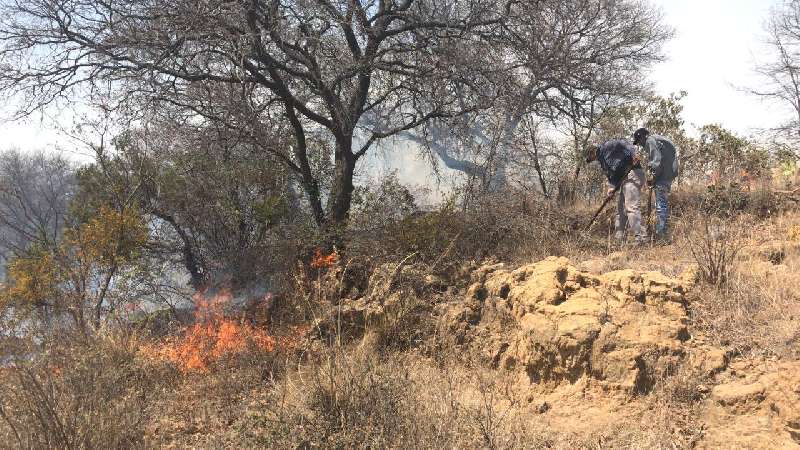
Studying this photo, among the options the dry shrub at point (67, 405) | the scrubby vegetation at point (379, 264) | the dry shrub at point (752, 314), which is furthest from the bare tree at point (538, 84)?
the dry shrub at point (67, 405)

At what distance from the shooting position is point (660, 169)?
20.6ft

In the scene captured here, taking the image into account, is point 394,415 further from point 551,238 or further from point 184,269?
point 184,269

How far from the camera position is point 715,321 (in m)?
3.70

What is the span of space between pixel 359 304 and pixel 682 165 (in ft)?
20.3

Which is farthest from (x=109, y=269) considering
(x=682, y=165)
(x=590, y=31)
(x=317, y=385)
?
(x=590, y=31)

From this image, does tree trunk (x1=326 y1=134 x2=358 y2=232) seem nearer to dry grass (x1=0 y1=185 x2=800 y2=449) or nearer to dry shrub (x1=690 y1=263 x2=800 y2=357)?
dry grass (x1=0 y1=185 x2=800 y2=449)

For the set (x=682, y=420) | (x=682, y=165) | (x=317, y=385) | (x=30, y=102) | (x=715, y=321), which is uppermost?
(x=30, y=102)

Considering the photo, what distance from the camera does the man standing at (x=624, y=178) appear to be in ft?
20.3

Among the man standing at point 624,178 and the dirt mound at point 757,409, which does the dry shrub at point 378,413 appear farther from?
the man standing at point 624,178

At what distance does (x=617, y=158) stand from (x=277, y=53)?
14.6 feet

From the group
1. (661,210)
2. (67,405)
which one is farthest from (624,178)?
(67,405)

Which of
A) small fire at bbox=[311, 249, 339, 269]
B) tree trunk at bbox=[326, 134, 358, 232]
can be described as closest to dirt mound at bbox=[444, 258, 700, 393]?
small fire at bbox=[311, 249, 339, 269]

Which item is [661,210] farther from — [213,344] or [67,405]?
[67,405]

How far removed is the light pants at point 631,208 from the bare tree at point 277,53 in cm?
216
